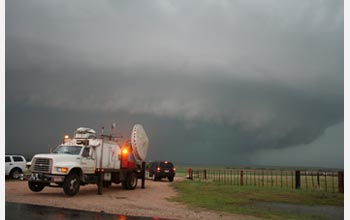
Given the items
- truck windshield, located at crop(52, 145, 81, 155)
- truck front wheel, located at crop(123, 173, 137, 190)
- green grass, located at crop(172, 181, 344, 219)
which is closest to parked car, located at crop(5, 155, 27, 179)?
truck front wheel, located at crop(123, 173, 137, 190)

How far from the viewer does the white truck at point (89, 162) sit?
18.1 metres

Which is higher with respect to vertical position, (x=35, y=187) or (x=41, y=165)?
(x=41, y=165)

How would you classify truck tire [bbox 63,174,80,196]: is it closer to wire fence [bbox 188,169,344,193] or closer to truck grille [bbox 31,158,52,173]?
truck grille [bbox 31,158,52,173]

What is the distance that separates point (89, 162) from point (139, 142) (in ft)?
15.3

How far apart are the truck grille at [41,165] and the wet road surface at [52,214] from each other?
453 cm

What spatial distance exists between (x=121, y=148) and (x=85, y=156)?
3.55 m

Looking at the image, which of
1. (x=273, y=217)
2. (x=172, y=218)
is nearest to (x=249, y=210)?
(x=273, y=217)

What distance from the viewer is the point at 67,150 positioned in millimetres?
19719

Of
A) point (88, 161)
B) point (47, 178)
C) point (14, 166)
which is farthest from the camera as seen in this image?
point (14, 166)

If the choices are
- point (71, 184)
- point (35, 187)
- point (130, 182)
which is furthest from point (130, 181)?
point (35, 187)

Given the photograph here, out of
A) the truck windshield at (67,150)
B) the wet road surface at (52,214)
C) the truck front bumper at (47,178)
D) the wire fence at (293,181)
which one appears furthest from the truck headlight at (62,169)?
the wire fence at (293,181)

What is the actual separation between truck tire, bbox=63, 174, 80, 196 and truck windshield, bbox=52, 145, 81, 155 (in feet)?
4.53

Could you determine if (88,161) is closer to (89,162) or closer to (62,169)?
(89,162)

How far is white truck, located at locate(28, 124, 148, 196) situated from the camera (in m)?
18.1
